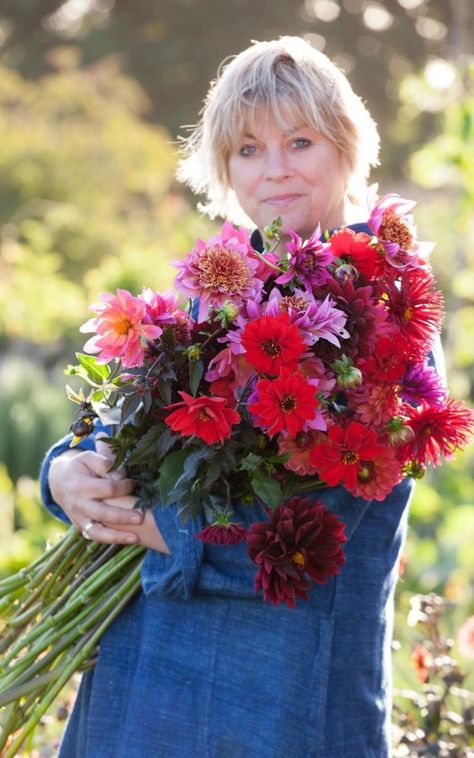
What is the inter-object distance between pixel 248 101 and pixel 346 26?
21.3 meters

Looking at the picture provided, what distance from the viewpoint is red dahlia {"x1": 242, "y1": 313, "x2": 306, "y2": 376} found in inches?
55.8

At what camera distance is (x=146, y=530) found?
5.64 ft

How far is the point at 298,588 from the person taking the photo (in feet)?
4.95

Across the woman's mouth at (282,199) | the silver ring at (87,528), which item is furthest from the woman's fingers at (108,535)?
the woman's mouth at (282,199)

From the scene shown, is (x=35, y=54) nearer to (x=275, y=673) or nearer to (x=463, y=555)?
(x=463, y=555)

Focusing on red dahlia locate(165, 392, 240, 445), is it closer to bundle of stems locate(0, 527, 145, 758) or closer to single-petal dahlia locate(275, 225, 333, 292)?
single-petal dahlia locate(275, 225, 333, 292)

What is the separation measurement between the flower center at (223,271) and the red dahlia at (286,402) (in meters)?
0.16

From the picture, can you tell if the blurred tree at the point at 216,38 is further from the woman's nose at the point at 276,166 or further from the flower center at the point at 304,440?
the flower center at the point at 304,440

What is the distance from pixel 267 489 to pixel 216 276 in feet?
1.04

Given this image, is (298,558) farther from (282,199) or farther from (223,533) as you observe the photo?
(282,199)

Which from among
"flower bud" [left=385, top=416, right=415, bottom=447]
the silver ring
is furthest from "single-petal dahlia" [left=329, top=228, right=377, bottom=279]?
the silver ring

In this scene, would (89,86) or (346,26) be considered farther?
(346,26)

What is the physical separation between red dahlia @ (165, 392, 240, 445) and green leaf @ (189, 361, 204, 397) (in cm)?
2

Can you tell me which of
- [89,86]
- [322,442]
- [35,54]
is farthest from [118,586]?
[35,54]
